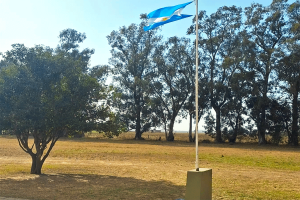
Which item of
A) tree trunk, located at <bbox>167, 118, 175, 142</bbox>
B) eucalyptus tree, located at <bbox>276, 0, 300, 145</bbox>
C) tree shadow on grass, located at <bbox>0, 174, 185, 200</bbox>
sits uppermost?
eucalyptus tree, located at <bbox>276, 0, 300, 145</bbox>

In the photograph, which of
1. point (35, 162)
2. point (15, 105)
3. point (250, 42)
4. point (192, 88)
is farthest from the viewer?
point (192, 88)

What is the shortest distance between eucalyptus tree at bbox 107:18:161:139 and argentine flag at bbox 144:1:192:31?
40.9 metres

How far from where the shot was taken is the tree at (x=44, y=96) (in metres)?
13.8

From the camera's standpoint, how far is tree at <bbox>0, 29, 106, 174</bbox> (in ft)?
45.3

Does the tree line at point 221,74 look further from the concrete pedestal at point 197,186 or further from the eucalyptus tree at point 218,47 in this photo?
the concrete pedestal at point 197,186

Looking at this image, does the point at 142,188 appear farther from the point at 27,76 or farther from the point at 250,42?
the point at 250,42

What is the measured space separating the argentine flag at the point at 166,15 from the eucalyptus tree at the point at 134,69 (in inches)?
1611

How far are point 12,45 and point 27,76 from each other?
1.48 m

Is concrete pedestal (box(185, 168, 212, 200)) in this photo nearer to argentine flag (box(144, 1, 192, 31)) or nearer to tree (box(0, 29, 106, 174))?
argentine flag (box(144, 1, 192, 31))

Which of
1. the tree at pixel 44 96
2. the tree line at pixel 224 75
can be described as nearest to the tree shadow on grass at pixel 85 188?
the tree at pixel 44 96

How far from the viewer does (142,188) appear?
12.4 m

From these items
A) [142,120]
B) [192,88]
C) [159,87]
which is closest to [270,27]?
[192,88]

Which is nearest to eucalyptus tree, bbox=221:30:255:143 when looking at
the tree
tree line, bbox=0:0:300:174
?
tree line, bbox=0:0:300:174

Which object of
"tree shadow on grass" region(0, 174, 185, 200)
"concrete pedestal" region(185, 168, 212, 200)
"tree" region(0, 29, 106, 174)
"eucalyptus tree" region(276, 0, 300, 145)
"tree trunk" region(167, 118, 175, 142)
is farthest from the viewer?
"tree trunk" region(167, 118, 175, 142)
